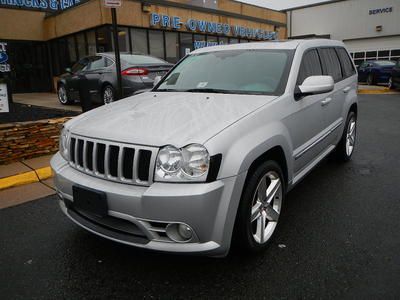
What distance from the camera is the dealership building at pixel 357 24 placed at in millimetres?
27812

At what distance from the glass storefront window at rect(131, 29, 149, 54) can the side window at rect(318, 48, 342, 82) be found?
12.4 metres

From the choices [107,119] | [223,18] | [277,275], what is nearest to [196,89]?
[107,119]

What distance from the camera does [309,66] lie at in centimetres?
389

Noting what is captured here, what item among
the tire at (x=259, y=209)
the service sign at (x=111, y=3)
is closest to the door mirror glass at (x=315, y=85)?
the tire at (x=259, y=209)

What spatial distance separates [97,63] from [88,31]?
6966 mm

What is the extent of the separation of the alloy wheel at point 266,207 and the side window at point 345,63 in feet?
9.02

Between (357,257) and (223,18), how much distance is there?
63.6ft

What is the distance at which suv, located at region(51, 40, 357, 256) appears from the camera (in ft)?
7.66

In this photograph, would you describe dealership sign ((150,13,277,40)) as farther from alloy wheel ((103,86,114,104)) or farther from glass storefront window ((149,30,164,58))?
alloy wheel ((103,86,114,104))

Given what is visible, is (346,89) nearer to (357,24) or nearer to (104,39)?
(104,39)

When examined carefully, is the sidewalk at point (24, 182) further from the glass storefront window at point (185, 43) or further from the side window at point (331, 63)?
the glass storefront window at point (185, 43)

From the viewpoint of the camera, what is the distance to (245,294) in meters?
2.41

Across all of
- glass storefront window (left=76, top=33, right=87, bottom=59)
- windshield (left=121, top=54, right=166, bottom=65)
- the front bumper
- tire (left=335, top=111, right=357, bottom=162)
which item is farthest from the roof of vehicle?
glass storefront window (left=76, top=33, right=87, bottom=59)

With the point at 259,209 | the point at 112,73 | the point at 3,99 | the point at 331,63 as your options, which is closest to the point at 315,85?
the point at 259,209
